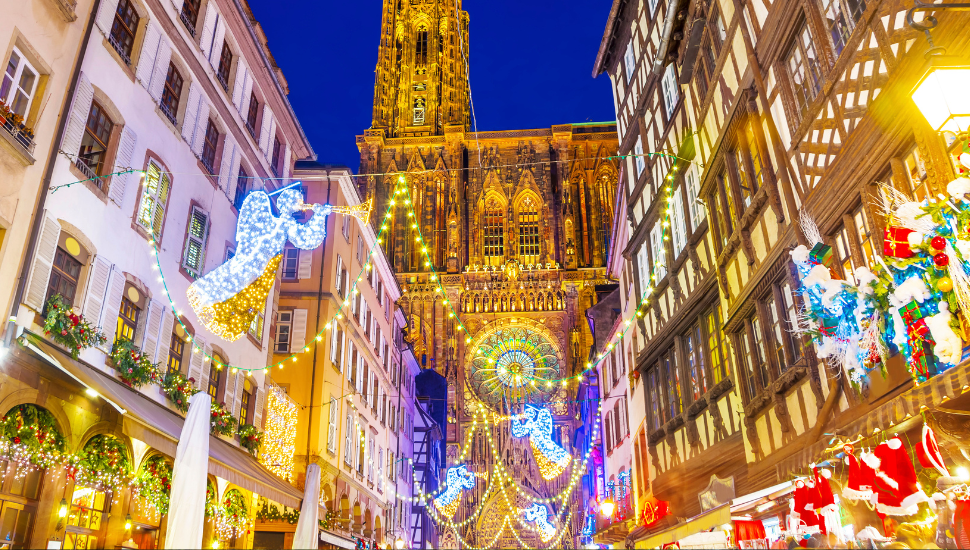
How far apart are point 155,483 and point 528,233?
40.4m

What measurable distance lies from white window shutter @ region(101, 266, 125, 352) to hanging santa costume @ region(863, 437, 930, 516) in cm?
975

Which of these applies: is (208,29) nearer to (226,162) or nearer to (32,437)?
(226,162)

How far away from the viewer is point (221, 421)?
13.2 meters

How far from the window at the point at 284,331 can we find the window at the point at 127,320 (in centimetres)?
840

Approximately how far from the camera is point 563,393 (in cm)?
4572

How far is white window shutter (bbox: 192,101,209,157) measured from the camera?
1344cm

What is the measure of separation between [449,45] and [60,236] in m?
49.9

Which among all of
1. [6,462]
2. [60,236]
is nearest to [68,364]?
[6,462]

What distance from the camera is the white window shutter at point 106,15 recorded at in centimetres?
1039

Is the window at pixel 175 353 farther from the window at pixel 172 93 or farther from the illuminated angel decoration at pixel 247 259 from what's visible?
the window at pixel 172 93

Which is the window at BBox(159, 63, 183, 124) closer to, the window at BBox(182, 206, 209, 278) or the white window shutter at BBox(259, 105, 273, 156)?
the window at BBox(182, 206, 209, 278)

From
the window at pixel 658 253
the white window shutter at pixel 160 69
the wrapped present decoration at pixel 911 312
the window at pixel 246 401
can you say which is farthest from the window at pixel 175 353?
the wrapped present decoration at pixel 911 312

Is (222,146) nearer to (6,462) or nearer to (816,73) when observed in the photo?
(6,462)

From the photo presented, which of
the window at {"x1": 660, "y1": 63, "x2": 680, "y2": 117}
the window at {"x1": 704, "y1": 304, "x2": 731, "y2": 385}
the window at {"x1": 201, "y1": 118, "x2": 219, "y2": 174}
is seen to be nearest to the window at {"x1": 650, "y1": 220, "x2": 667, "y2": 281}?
the window at {"x1": 660, "y1": 63, "x2": 680, "y2": 117}
